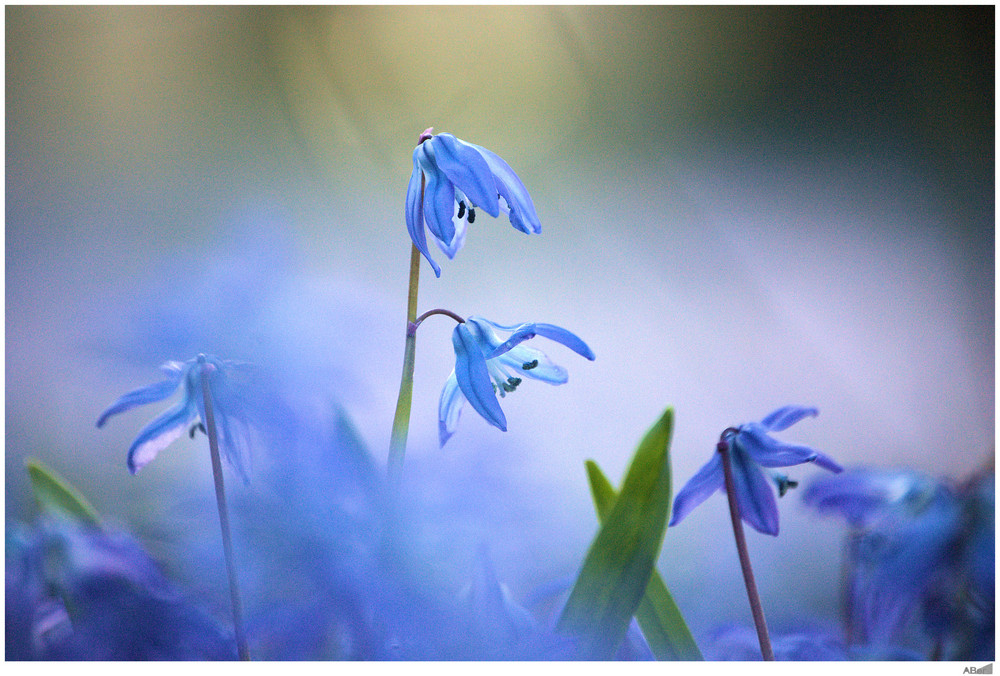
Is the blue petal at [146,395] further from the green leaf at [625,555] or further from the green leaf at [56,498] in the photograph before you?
the green leaf at [625,555]

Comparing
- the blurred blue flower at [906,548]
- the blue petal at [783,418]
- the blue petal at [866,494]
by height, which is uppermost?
the blue petal at [783,418]

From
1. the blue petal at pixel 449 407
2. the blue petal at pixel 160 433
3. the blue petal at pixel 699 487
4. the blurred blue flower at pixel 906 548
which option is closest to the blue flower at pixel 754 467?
the blue petal at pixel 699 487

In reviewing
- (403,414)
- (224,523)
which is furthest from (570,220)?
(224,523)

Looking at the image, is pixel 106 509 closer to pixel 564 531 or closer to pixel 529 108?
pixel 564 531

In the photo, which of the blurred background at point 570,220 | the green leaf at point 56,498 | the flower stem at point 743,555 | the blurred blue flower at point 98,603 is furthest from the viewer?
the blurred background at point 570,220

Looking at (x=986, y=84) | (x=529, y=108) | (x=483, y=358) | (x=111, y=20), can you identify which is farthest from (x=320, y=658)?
(x=986, y=84)

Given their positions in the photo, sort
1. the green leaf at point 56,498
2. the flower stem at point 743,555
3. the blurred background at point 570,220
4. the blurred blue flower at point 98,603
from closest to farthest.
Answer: the blurred blue flower at point 98,603 → the flower stem at point 743,555 → the green leaf at point 56,498 → the blurred background at point 570,220

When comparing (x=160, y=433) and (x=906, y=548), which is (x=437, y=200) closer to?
(x=160, y=433)

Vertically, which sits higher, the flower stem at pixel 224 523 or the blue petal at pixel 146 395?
the blue petal at pixel 146 395

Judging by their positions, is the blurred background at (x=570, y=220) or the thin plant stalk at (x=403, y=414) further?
the blurred background at (x=570, y=220)
